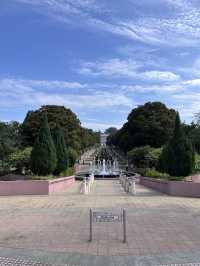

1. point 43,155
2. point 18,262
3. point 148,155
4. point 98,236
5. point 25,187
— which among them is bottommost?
point 18,262

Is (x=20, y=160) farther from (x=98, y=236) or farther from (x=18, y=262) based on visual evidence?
(x=18, y=262)

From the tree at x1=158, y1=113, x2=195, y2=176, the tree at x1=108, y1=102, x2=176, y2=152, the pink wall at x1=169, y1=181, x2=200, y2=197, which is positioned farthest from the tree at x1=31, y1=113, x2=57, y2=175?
the tree at x1=108, y1=102, x2=176, y2=152

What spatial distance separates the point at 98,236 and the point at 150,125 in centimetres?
5903

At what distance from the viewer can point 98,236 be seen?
37.0 ft

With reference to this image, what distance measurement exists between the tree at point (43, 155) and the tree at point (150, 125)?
42.8 m

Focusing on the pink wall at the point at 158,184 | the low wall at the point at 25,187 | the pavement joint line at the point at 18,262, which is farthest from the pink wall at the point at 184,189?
the pavement joint line at the point at 18,262

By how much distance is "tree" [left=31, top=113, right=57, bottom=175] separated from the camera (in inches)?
1041

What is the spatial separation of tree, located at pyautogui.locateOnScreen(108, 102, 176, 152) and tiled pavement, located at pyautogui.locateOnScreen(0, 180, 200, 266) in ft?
170

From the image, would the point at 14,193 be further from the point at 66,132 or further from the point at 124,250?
the point at 66,132

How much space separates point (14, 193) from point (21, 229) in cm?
1076

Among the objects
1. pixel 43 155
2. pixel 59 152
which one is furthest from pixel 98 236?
pixel 59 152

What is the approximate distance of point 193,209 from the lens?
16500 millimetres

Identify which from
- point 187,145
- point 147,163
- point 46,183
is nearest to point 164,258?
point 46,183

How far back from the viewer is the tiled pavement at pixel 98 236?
8914mm
